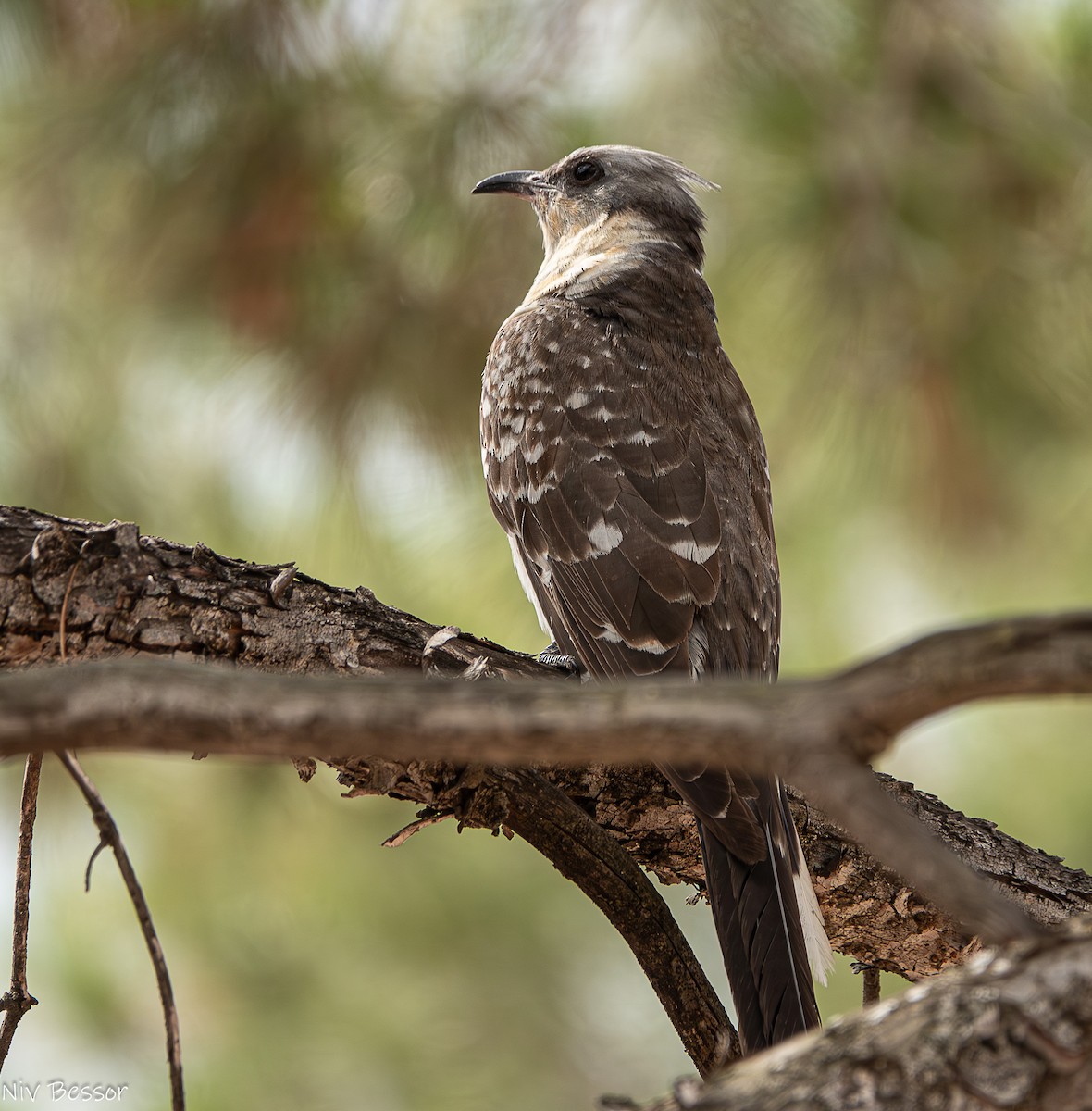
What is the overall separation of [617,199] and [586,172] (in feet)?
0.46

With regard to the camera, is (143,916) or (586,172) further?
(586,172)

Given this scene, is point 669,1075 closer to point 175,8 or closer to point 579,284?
point 579,284

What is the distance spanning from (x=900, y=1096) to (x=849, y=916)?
156 cm

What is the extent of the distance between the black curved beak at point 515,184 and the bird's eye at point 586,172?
0.12 metres

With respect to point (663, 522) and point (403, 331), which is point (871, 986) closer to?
point (663, 522)

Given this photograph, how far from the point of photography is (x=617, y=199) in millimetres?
4414

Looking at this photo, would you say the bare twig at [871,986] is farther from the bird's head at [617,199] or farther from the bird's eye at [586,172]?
the bird's eye at [586,172]

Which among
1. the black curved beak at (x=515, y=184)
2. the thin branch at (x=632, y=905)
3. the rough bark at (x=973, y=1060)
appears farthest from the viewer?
the black curved beak at (x=515, y=184)

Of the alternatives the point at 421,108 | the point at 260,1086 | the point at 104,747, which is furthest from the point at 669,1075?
the point at 104,747

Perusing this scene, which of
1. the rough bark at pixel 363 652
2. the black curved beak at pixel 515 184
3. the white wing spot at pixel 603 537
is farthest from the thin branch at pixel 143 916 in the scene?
the black curved beak at pixel 515 184

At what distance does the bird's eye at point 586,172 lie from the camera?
4.38 metres

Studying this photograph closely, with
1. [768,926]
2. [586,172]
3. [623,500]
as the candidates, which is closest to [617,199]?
[586,172]

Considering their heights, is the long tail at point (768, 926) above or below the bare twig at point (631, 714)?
above

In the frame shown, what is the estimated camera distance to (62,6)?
4.14 metres
